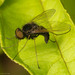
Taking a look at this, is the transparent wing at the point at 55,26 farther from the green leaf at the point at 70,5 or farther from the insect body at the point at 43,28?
the green leaf at the point at 70,5

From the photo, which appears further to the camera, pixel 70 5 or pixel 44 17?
pixel 44 17

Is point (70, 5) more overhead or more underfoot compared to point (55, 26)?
more underfoot

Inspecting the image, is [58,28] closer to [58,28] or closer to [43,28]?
[58,28]

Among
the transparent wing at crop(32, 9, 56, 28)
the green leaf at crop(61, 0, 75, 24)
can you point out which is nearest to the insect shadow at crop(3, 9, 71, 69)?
the transparent wing at crop(32, 9, 56, 28)

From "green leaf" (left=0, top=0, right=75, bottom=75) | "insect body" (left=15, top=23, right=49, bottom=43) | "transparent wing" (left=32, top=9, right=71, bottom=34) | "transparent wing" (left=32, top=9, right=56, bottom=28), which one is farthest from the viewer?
"insect body" (left=15, top=23, right=49, bottom=43)

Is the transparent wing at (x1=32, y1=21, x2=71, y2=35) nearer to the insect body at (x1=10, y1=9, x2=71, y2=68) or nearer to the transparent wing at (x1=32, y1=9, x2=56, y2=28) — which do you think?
the insect body at (x1=10, y1=9, x2=71, y2=68)

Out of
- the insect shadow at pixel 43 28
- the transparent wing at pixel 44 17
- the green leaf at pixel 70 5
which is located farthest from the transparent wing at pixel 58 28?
the green leaf at pixel 70 5

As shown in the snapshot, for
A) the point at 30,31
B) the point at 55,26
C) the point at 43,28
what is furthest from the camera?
the point at 30,31

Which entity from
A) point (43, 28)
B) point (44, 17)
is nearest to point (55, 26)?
point (43, 28)

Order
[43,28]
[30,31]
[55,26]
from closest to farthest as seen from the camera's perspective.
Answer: [55,26]
[43,28]
[30,31]
